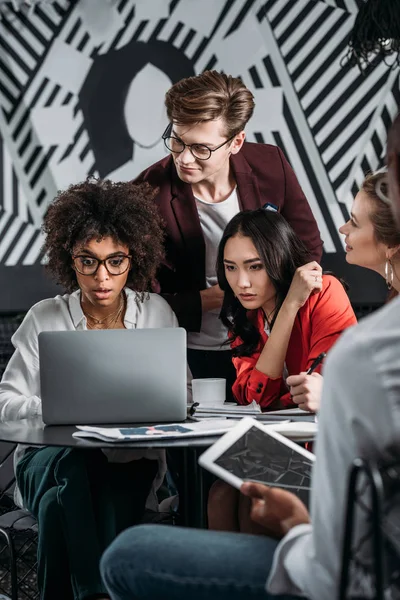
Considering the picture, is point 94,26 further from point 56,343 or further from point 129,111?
point 56,343

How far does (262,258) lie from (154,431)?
986 millimetres

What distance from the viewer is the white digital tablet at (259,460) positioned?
55.7 inches

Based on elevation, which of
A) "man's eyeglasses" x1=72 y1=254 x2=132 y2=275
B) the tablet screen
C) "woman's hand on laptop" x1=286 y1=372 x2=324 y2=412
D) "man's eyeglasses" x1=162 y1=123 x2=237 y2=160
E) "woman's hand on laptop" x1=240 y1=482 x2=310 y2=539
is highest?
"man's eyeglasses" x1=162 y1=123 x2=237 y2=160

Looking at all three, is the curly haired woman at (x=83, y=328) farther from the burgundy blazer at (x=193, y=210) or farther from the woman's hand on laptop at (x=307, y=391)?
the woman's hand on laptop at (x=307, y=391)

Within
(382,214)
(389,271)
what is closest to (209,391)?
(389,271)

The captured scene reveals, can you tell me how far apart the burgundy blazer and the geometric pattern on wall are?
3.17 feet

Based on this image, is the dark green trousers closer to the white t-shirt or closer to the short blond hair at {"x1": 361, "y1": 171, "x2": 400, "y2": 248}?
the white t-shirt

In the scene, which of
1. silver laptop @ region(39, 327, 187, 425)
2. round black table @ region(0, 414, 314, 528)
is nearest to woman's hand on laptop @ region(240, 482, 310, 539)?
round black table @ region(0, 414, 314, 528)

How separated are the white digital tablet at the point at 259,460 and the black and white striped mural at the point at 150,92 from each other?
8.70 ft

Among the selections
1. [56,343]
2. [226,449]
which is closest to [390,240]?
[56,343]

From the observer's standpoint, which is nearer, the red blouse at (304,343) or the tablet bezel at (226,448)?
the tablet bezel at (226,448)

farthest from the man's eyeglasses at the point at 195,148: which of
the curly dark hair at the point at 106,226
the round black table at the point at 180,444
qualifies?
the round black table at the point at 180,444

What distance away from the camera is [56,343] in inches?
80.3

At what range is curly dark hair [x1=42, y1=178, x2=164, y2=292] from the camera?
2.79 meters
